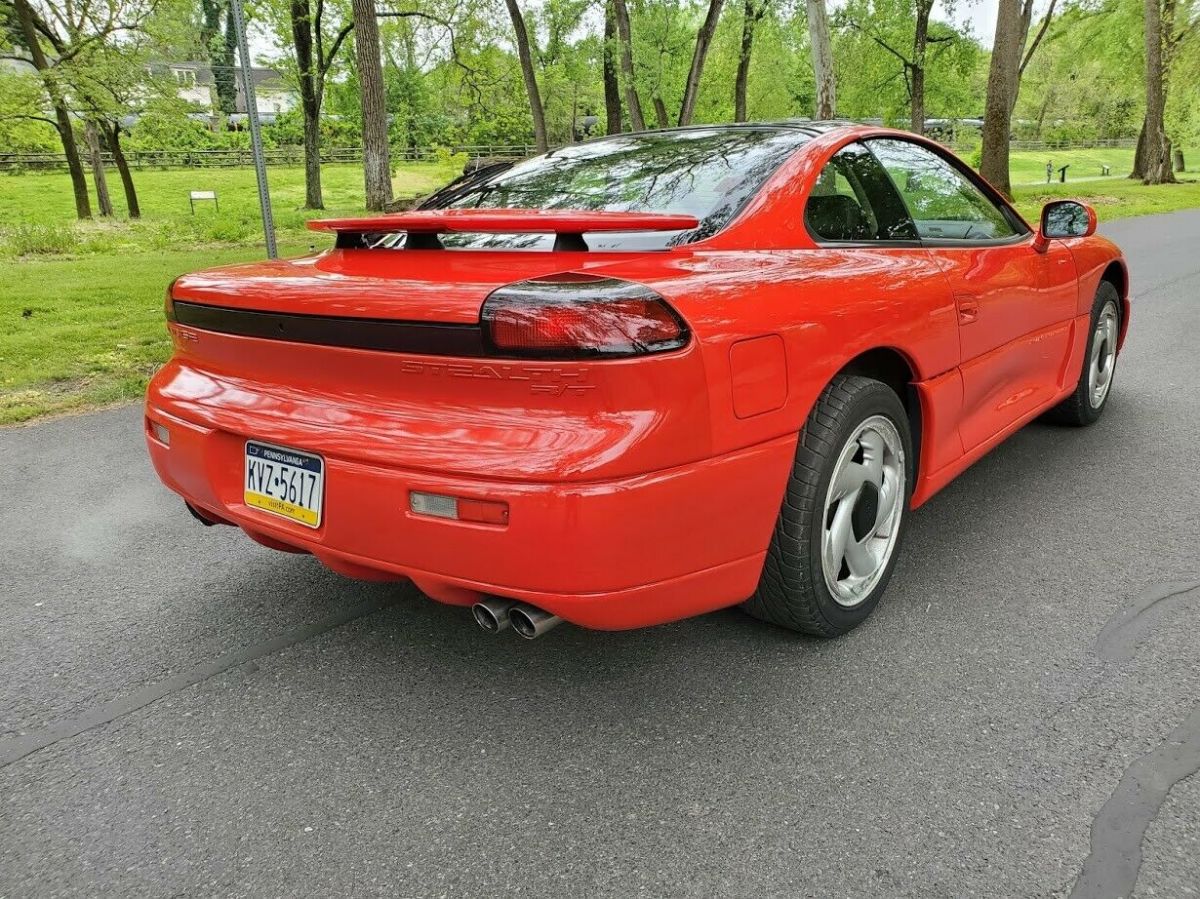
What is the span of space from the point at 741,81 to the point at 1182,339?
2183cm

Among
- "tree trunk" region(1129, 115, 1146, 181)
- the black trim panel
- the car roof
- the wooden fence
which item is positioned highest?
the wooden fence

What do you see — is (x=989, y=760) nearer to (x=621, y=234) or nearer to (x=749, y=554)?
(x=749, y=554)

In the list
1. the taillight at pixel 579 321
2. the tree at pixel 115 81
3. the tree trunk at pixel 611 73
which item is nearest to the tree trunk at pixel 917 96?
the tree trunk at pixel 611 73

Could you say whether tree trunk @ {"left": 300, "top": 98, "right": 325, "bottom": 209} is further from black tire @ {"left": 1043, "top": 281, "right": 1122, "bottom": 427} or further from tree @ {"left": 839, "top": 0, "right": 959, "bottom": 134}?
black tire @ {"left": 1043, "top": 281, "right": 1122, "bottom": 427}

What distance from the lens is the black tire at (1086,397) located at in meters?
4.10

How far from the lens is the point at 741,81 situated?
2583 cm

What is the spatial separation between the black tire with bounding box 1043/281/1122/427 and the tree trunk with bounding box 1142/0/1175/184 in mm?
27739

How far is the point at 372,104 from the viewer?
462 inches

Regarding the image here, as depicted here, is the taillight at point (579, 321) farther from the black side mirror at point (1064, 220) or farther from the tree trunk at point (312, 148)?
the tree trunk at point (312, 148)

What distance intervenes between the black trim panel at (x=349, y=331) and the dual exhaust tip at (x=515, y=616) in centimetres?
57

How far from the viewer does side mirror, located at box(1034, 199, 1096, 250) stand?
11.7ft

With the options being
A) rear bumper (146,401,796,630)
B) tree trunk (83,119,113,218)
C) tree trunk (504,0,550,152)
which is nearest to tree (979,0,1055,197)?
tree trunk (504,0,550,152)

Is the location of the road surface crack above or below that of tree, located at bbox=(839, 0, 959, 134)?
below

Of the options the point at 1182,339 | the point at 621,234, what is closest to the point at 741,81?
the point at 1182,339
